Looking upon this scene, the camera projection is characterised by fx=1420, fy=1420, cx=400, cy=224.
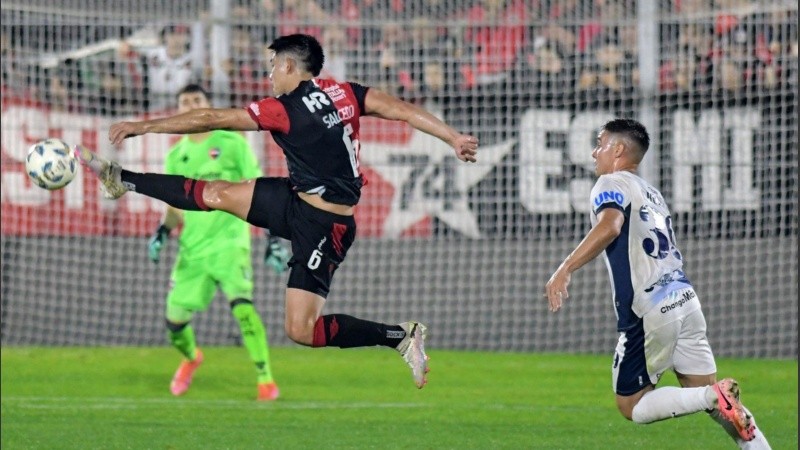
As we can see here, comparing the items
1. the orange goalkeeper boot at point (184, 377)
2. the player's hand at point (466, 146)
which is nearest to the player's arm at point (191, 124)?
the player's hand at point (466, 146)

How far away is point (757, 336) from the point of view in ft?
45.6

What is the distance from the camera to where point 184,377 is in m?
11.3

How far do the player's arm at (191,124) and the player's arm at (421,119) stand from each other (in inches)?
29.1

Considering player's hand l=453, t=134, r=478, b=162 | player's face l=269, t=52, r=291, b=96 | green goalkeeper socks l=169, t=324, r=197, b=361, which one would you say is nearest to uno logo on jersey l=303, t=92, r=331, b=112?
player's face l=269, t=52, r=291, b=96

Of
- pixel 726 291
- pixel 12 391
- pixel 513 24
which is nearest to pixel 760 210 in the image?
pixel 726 291

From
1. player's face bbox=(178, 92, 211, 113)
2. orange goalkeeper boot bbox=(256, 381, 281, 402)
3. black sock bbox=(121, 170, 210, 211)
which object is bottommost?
orange goalkeeper boot bbox=(256, 381, 281, 402)

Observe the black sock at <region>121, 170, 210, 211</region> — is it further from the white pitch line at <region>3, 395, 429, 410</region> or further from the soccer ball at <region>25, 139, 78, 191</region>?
the white pitch line at <region>3, 395, 429, 410</region>

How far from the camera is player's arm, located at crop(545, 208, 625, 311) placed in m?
6.23

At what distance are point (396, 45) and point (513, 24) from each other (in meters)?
1.27

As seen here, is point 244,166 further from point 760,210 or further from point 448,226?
point 760,210

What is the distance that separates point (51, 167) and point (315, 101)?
1.49 meters

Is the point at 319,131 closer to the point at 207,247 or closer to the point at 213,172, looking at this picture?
the point at 213,172

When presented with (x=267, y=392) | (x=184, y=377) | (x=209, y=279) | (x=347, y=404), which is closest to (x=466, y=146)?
(x=347, y=404)

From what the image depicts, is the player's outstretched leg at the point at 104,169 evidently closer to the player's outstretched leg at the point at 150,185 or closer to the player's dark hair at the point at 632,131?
the player's outstretched leg at the point at 150,185
